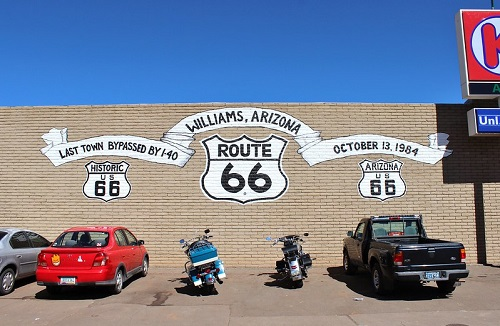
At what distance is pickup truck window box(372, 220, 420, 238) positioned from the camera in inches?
405

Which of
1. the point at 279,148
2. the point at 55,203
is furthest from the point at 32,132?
the point at 279,148

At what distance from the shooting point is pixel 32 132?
14.1 meters

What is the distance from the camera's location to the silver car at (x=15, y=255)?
9.55 metres

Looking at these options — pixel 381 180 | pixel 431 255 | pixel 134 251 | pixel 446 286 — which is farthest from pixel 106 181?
pixel 446 286

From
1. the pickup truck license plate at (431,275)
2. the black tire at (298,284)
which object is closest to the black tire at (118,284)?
the black tire at (298,284)

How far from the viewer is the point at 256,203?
13.6 metres

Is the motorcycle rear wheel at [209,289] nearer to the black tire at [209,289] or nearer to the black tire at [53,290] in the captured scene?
the black tire at [209,289]

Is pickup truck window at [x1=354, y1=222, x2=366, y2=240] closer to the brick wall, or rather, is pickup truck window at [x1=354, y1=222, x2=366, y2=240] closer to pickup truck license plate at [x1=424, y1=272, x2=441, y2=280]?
the brick wall

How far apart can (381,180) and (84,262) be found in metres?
9.15

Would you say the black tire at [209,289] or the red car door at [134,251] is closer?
the black tire at [209,289]

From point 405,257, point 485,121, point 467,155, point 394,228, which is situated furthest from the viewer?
point 467,155

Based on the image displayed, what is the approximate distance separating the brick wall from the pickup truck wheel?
4.06 m

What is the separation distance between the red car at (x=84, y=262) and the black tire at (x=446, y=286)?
22.4 ft

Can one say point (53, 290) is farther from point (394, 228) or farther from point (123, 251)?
point (394, 228)
